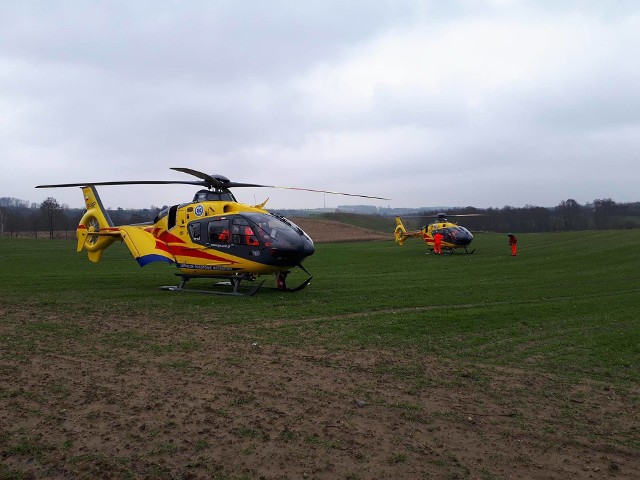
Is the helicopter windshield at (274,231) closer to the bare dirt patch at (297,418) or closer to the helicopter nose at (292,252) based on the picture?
the helicopter nose at (292,252)

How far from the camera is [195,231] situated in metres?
15.8

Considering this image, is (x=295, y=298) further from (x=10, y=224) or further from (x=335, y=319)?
(x=10, y=224)

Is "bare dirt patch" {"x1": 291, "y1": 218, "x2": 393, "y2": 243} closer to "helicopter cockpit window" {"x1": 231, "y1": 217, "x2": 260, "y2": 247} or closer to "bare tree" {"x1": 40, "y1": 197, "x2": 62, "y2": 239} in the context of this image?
"bare tree" {"x1": 40, "y1": 197, "x2": 62, "y2": 239}

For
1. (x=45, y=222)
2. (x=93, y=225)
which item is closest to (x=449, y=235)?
(x=93, y=225)

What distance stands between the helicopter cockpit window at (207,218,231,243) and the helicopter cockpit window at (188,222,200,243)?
397mm

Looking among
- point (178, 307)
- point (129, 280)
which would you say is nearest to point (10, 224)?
point (129, 280)

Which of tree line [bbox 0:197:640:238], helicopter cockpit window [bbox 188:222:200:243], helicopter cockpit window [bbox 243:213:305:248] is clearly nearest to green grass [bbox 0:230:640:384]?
helicopter cockpit window [bbox 243:213:305:248]

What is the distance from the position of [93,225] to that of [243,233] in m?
7.74

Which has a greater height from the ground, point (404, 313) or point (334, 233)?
point (334, 233)

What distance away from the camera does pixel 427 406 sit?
18.7 feet

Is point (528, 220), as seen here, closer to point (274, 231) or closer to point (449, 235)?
point (449, 235)

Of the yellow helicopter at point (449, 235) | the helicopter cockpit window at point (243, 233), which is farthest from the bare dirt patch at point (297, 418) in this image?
the yellow helicopter at point (449, 235)

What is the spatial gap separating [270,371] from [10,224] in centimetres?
10676

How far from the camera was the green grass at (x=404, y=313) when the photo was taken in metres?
8.19
